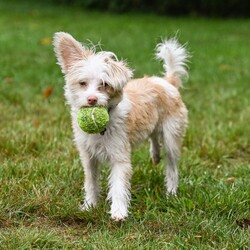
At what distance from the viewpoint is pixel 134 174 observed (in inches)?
207

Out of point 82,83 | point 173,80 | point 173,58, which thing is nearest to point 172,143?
point 173,80

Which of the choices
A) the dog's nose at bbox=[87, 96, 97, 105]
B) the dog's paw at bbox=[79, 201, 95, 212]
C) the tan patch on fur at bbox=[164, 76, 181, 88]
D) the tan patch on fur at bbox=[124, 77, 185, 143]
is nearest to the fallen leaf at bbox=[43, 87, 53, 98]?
the tan patch on fur at bbox=[164, 76, 181, 88]

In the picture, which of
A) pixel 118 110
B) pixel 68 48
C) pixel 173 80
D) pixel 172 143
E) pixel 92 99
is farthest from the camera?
pixel 173 80

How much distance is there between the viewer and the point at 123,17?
21625 mm

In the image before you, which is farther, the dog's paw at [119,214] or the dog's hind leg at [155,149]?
the dog's hind leg at [155,149]

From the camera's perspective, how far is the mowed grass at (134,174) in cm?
403

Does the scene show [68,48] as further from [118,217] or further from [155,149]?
[155,149]

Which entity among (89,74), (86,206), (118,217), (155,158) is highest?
(89,74)

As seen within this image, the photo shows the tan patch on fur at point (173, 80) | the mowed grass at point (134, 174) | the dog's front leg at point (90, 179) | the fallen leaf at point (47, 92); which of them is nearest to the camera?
the mowed grass at point (134, 174)

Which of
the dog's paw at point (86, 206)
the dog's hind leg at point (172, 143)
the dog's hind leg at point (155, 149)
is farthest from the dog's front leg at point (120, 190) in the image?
the dog's hind leg at point (155, 149)

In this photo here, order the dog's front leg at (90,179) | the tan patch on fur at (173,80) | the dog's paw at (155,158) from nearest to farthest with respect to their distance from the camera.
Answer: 1. the dog's front leg at (90,179)
2. the tan patch on fur at (173,80)
3. the dog's paw at (155,158)

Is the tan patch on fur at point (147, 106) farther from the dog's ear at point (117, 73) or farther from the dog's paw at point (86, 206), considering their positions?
the dog's paw at point (86, 206)

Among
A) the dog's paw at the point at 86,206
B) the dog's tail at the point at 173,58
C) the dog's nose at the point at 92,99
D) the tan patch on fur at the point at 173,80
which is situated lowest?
the dog's paw at the point at 86,206

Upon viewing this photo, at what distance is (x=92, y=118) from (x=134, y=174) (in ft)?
3.98
